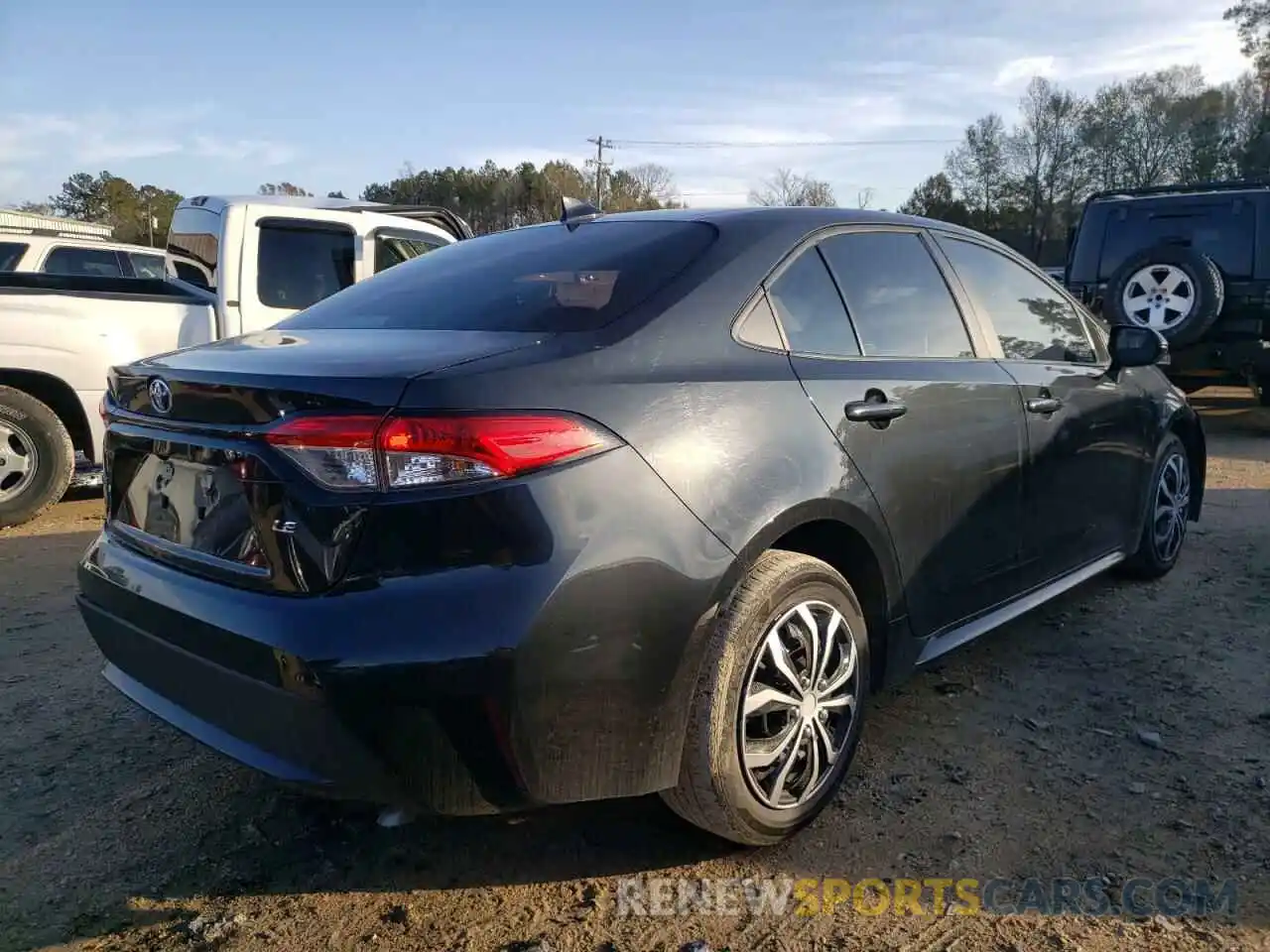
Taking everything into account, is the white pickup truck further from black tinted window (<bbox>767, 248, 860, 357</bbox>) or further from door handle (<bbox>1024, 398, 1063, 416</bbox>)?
door handle (<bbox>1024, 398, 1063, 416</bbox>)

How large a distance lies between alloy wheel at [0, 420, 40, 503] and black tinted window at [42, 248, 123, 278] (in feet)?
12.7

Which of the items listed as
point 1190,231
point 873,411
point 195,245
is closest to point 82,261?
point 195,245

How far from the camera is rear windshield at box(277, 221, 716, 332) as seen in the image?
230 cm

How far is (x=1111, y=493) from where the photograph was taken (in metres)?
3.87

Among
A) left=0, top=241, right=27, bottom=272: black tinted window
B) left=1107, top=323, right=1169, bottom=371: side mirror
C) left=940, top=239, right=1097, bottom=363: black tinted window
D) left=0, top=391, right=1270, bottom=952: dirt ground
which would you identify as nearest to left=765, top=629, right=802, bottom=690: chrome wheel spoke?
left=0, top=391, right=1270, bottom=952: dirt ground

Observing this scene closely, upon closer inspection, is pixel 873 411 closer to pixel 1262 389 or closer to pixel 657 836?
pixel 657 836

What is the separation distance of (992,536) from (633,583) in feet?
5.39

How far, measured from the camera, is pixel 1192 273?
771 centimetres

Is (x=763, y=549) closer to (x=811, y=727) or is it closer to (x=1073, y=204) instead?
(x=811, y=727)

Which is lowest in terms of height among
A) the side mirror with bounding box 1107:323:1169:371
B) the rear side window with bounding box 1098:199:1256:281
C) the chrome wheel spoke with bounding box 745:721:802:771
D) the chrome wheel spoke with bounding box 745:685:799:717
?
the chrome wheel spoke with bounding box 745:721:802:771

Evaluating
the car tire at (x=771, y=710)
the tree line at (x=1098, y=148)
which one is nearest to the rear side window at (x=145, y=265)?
the car tire at (x=771, y=710)

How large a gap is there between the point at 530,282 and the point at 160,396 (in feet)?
3.14

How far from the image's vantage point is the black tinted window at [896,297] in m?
2.79

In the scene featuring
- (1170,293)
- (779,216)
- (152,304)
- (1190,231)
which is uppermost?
(1190,231)
